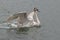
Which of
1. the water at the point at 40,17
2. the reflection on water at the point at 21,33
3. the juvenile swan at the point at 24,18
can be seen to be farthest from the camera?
the juvenile swan at the point at 24,18

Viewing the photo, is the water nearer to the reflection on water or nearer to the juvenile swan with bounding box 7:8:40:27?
the reflection on water

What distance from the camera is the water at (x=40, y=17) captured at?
82.5 ft

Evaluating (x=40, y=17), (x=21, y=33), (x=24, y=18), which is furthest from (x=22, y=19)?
(x=40, y=17)

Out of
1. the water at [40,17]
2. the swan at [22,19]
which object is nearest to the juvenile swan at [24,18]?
the swan at [22,19]

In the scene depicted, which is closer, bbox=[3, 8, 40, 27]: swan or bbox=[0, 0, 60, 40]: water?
bbox=[0, 0, 60, 40]: water

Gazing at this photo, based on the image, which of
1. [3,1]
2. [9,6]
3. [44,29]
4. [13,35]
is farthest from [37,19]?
[3,1]

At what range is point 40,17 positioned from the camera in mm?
30797

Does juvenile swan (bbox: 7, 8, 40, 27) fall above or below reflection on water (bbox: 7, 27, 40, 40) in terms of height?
above

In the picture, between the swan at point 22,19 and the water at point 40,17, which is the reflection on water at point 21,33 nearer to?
A: the water at point 40,17

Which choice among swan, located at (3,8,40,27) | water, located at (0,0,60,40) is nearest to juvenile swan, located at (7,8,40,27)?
swan, located at (3,8,40,27)

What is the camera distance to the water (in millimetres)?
25141

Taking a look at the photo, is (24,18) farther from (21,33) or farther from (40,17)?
(40,17)

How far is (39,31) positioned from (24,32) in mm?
1187

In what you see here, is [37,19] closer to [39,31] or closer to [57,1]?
[39,31]
